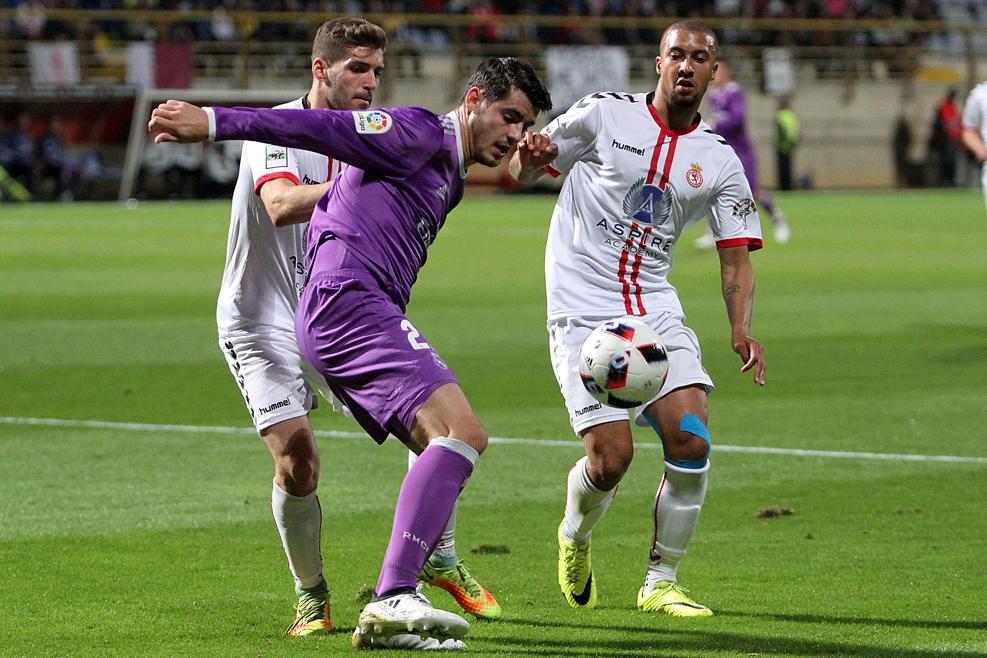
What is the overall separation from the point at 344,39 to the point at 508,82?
92 centimetres

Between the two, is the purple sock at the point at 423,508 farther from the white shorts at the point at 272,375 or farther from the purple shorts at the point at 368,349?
the white shorts at the point at 272,375

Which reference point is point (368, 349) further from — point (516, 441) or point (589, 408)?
point (516, 441)

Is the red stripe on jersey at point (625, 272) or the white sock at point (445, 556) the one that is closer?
the white sock at point (445, 556)

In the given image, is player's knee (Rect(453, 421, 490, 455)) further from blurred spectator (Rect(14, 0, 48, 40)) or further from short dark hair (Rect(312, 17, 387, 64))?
blurred spectator (Rect(14, 0, 48, 40))

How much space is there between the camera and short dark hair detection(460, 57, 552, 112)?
4.77m

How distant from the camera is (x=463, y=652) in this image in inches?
189

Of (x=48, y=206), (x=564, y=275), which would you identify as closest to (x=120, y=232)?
(x=48, y=206)

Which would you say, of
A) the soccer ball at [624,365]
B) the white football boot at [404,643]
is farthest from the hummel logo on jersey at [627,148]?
the white football boot at [404,643]

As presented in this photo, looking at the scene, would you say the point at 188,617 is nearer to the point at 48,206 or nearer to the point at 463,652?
the point at 463,652

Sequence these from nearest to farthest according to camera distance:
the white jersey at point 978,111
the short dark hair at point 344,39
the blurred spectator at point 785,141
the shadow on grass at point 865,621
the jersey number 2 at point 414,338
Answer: the jersey number 2 at point 414,338, the shadow on grass at point 865,621, the short dark hair at point 344,39, the white jersey at point 978,111, the blurred spectator at point 785,141

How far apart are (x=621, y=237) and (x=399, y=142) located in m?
1.60

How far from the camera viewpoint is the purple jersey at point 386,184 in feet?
15.1

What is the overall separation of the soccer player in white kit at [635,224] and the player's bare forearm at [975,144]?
7490 mm

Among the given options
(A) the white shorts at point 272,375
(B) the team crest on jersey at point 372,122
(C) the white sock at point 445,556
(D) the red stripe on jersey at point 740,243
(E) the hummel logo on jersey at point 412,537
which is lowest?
(C) the white sock at point 445,556
